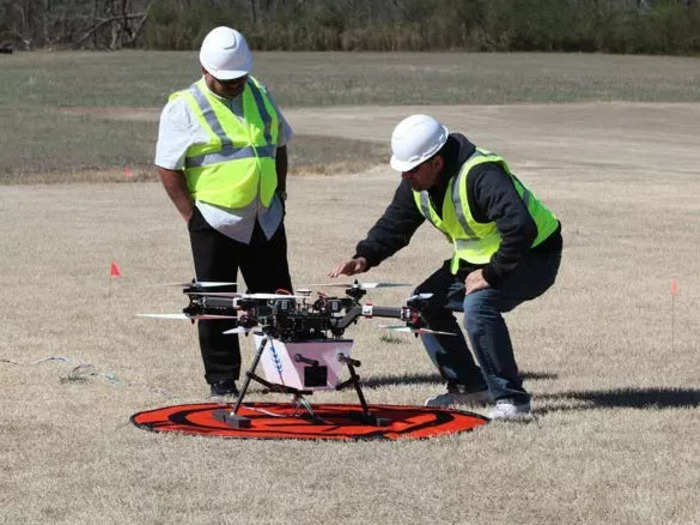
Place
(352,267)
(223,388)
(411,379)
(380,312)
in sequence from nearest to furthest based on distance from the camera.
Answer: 1. (380,312)
2. (352,267)
3. (223,388)
4. (411,379)

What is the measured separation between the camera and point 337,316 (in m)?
8.22

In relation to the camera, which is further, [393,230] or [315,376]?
[393,230]

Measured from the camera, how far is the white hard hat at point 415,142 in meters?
8.32

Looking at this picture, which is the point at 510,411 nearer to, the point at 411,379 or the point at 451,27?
the point at 411,379

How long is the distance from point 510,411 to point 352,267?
3.68ft

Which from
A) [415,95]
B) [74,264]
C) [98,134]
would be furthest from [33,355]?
[415,95]

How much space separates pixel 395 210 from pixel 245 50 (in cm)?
120

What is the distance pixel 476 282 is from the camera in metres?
8.57

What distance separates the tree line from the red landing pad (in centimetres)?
8029

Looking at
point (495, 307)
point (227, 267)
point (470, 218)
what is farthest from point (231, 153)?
point (495, 307)

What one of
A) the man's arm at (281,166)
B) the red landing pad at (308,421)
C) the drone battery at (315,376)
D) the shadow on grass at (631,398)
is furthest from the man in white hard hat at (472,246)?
the man's arm at (281,166)

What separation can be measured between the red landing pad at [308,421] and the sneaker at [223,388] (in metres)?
0.40

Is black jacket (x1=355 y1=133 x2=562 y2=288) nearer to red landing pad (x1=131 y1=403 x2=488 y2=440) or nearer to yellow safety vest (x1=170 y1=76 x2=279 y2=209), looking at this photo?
red landing pad (x1=131 y1=403 x2=488 y2=440)

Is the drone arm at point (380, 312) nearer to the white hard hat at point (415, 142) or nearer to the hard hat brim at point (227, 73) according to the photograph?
the white hard hat at point (415, 142)
